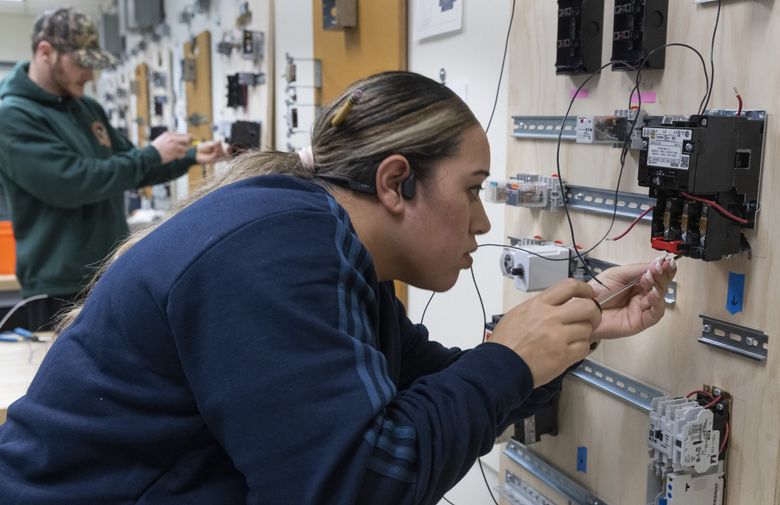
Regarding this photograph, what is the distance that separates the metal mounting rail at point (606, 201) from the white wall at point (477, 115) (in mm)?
289

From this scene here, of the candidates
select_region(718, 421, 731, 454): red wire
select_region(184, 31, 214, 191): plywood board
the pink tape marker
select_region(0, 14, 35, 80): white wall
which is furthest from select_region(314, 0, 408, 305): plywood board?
select_region(0, 14, 35, 80): white wall

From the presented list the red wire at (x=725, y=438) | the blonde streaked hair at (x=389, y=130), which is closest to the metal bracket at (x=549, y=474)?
the red wire at (x=725, y=438)

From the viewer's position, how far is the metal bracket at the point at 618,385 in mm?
1251

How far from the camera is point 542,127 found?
145 centimetres

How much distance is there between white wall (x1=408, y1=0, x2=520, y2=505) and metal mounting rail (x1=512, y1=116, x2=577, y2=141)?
3.4 inches

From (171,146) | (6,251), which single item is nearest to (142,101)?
(6,251)

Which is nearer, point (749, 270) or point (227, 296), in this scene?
point (227, 296)

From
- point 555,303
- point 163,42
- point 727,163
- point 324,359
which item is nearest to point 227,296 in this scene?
point 324,359

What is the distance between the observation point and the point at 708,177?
3.41 feet

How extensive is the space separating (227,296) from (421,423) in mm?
262

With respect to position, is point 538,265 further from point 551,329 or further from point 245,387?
point 245,387

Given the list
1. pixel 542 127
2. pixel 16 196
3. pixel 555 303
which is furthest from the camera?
pixel 16 196

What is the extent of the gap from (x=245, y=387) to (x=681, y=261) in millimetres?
777

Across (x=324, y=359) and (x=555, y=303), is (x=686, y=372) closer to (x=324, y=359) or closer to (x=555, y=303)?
(x=555, y=303)
